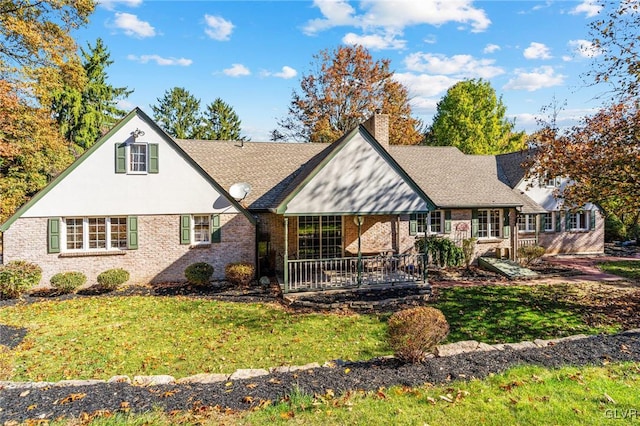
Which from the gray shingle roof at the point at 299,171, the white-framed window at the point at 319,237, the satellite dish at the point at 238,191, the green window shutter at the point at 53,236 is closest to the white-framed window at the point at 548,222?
the gray shingle roof at the point at 299,171

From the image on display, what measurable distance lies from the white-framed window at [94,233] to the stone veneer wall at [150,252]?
1.52 feet

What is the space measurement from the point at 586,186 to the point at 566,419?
9.80 meters

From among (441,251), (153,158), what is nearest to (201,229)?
(153,158)

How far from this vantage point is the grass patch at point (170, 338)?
693cm

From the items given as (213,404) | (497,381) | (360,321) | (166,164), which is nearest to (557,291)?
(360,321)

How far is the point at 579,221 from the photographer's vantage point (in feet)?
71.1

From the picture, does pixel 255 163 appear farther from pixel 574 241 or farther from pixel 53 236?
pixel 574 241

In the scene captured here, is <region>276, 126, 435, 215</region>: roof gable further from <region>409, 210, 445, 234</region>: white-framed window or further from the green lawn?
<region>409, 210, 445, 234</region>: white-framed window

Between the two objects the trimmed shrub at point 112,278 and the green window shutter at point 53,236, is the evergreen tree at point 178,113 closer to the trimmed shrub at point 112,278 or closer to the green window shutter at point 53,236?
the green window shutter at point 53,236

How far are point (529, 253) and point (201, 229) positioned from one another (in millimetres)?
16098

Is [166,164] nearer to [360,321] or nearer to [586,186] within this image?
[360,321]

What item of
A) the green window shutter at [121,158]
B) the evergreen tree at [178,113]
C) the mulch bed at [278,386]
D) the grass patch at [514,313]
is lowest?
the grass patch at [514,313]

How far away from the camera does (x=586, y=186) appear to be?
11539 mm

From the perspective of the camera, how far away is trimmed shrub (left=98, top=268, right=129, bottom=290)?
1284 centimetres
